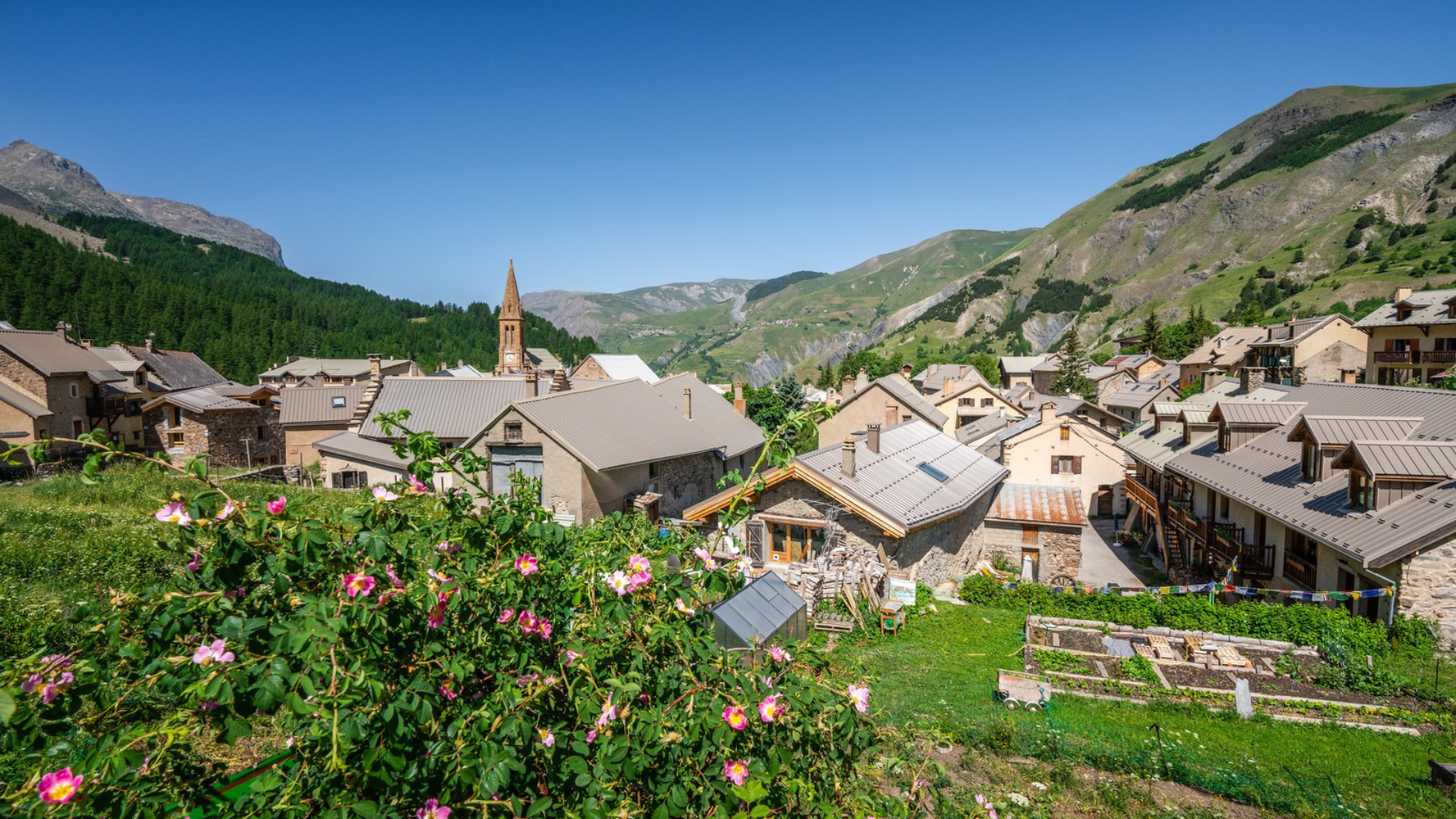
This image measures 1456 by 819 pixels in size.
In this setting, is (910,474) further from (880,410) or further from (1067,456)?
(880,410)

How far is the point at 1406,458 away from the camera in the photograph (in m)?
16.8

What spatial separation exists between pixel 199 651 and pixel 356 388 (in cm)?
4820

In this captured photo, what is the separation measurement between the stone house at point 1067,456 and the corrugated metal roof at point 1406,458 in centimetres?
2020

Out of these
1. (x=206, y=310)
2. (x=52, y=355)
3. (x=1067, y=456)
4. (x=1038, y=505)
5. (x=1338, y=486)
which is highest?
(x=206, y=310)

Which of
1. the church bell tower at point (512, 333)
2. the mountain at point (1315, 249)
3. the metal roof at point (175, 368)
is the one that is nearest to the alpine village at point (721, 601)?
the metal roof at point (175, 368)

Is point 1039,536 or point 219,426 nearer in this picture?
point 1039,536

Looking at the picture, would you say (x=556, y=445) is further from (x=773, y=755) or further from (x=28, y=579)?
(x=773, y=755)

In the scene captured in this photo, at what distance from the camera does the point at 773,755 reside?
3406 mm

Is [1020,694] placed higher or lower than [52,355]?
lower

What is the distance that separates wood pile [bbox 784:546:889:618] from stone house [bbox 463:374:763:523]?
5646 mm

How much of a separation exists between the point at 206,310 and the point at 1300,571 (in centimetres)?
14588

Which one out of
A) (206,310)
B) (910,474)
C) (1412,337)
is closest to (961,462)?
(910,474)

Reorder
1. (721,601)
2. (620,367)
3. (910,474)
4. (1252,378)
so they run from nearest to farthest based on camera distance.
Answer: (721,601)
(910,474)
(1252,378)
(620,367)

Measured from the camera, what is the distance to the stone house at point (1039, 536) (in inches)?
1058
